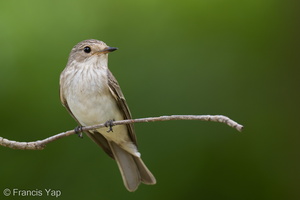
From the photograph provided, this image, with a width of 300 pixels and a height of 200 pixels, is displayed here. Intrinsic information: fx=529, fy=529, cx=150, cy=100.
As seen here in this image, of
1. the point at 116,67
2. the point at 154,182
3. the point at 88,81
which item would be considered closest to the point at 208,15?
Answer: the point at 116,67

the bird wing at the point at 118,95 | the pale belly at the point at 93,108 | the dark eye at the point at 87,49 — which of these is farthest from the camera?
the dark eye at the point at 87,49

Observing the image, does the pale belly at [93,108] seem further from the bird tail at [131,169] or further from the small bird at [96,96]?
the bird tail at [131,169]

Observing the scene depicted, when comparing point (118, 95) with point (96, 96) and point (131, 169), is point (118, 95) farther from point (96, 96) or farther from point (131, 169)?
point (131, 169)

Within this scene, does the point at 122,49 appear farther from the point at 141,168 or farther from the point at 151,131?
the point at 141,168

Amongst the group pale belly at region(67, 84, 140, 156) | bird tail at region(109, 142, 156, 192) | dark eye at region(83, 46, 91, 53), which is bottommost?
bird tail at region(109, 142, 156, 192)

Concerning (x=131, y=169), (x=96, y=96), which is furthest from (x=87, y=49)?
(x=131, y=169)

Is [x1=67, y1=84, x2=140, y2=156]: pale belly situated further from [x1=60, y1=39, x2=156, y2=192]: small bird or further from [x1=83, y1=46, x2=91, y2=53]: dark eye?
[x1=83, y1=46, x2=91, y2=53]: dark eye

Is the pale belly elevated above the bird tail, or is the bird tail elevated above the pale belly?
the pale belly

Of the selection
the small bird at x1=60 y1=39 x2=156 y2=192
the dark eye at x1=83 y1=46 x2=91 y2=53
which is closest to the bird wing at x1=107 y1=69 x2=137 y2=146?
the small bird at x1=60 y1=39 x2=156 y2=192

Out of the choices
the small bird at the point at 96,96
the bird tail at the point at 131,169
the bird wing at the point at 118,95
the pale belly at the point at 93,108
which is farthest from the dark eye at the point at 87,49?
the bird tail at the point at 131,169
